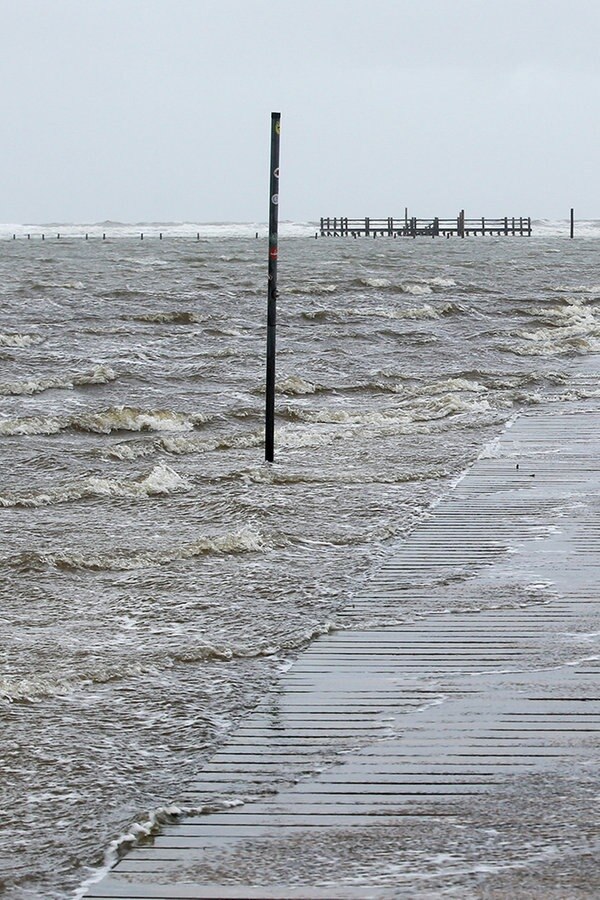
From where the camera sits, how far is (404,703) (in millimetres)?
4754

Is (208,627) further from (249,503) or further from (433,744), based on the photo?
(249,503)

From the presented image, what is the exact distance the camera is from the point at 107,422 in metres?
14.0

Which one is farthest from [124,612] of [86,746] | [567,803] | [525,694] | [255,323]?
[255,323]

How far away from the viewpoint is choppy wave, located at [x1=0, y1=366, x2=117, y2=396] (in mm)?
16953

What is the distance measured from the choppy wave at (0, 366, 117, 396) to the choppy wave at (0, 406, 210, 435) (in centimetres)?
261

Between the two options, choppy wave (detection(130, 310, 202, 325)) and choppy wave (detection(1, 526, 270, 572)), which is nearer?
choppy wave (detection(1, 526, 270, 572))

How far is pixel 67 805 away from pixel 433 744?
43.1 inches

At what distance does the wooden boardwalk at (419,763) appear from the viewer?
137 inches

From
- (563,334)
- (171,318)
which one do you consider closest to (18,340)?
(171,318)

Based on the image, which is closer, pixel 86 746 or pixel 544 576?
pixel 86 746

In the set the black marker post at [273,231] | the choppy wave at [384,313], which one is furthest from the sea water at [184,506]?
the black marker post at [273,231]

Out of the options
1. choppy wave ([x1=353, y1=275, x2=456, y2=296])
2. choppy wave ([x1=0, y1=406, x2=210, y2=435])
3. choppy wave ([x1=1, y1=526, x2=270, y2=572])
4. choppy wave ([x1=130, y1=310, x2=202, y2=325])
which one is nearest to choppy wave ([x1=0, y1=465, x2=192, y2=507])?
choppy wave ([x1=1, y1=526, x2=270, y2=572])

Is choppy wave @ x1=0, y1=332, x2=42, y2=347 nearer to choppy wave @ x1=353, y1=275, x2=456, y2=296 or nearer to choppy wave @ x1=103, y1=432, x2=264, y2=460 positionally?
choppy wave @ x1=103, y1=432, x2=264, y2=460

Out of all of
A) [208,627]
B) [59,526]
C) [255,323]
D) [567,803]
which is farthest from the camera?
[255,323]
